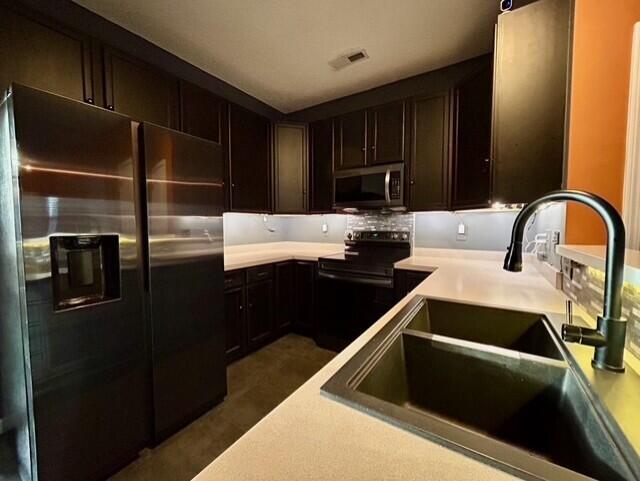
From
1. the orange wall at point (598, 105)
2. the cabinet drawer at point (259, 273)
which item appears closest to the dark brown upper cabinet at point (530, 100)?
the orange wall at point (598, 105)

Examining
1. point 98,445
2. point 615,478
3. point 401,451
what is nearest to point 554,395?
point 615,478

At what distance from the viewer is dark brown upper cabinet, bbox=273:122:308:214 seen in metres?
3.12

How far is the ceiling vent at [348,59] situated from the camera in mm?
2294

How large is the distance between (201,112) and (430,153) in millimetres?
2023

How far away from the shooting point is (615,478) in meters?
0.43

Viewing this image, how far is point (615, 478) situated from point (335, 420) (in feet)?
1.46

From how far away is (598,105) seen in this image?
1182 millimetres

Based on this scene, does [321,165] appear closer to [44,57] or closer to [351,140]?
[351,140]

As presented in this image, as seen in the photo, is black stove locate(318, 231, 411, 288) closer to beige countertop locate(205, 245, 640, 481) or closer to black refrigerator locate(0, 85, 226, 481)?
black refrigerator locate(0, 85, 226, 481)

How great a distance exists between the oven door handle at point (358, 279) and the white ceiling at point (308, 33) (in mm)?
1928

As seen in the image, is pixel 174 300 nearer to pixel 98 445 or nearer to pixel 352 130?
pixel 98 445

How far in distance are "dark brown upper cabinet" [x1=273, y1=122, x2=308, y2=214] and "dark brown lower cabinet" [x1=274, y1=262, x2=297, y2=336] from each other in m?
0.70

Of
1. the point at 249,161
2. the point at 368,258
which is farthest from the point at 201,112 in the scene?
the point at 368,258

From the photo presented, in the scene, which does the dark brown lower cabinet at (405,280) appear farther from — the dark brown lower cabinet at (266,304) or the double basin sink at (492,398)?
the double basin sink at (492,398)
